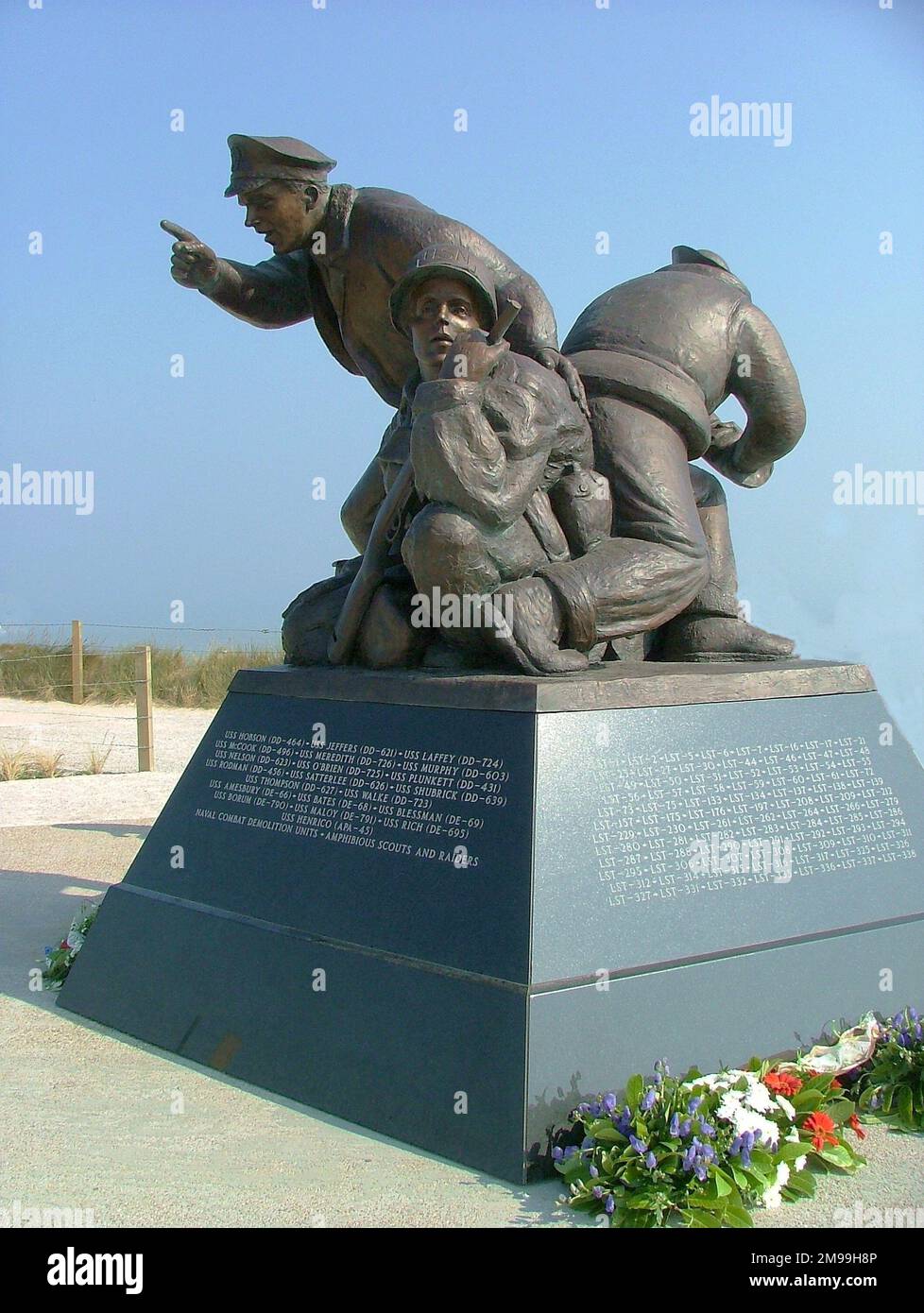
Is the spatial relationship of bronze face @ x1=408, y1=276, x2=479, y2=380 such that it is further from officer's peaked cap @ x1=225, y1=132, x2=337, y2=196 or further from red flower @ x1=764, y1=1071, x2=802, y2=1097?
red flower @ x1=764, y1=1071, x2=802, y2=1097

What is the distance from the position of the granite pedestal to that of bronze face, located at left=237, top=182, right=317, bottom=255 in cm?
186

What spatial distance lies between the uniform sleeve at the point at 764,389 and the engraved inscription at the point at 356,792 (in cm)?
233

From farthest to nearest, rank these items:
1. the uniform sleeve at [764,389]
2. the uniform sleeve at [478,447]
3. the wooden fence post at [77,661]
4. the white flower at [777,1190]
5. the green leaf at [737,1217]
Answer: 1. the wooden fence post at [77,661]
2. the uniform sleeve at [764,389]
3. the uniform sleeve at [478,447]
4. the white flower at [777,1190]
5. the green leaf at [737,1217]

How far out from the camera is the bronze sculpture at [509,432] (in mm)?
3951

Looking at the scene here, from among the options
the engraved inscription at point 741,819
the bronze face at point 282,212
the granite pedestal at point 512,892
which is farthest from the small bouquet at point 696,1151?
the bronze face at point 282,212

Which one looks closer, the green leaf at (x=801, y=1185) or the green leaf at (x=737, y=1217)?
the green leaf at (x=737, y=1217)

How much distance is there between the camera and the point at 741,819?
12.3ft

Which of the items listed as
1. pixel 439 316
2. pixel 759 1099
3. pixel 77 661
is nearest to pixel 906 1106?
pixel 759 1099

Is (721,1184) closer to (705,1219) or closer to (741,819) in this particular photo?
(705,1219)

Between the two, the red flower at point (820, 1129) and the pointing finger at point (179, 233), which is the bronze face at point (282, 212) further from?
the red flower at point (820, 1129)

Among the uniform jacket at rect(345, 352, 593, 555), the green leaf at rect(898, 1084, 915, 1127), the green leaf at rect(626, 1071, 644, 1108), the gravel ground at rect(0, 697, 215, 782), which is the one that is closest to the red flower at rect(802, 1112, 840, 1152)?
the green leaf at rect(898, 1084, 915, 1127)

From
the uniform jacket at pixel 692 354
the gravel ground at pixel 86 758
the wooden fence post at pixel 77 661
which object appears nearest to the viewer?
the uniform jacket at pixel 692 354

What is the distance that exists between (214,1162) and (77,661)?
1290 centimetres
